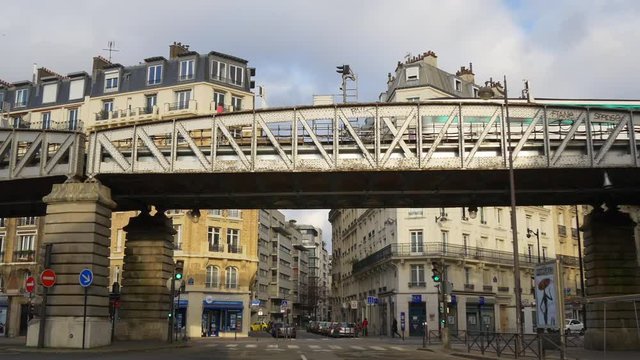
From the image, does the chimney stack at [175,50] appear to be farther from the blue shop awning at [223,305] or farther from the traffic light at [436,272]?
the traffic light at [436,272]

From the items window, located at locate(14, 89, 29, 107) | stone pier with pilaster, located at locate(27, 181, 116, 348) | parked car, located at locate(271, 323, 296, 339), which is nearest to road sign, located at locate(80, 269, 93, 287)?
stone pier with pilaster, located at locate(27, 181, 116, 348)

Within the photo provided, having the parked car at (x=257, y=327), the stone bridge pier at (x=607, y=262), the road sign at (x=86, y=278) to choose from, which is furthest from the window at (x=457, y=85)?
the road sign at (x=86, y=278)

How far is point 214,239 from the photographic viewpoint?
56.1 metres

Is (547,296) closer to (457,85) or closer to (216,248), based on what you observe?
(216,248)

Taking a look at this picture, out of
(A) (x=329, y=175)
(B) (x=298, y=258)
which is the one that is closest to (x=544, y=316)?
(A) (x=329, y=175)

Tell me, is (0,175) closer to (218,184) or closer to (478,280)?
(218,184)

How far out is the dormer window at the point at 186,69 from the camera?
184ft

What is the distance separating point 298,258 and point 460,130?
119 meters

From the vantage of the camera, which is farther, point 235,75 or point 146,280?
point 235,75

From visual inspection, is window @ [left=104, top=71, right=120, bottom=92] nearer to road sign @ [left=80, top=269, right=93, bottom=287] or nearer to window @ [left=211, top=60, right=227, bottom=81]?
window @ [left=211, top=60, right=227, bottom=81]

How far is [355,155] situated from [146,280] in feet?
39.9

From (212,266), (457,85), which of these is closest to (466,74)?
(457,85)

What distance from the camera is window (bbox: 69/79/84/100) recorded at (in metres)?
59.8

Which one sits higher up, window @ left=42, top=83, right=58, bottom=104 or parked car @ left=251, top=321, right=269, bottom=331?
window @ left=42, top=83, right=58, bottom=104
